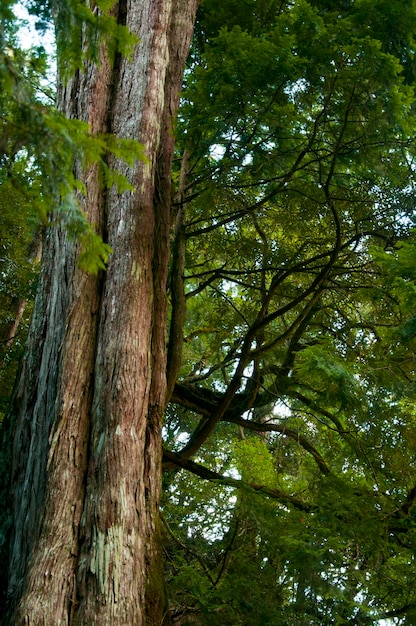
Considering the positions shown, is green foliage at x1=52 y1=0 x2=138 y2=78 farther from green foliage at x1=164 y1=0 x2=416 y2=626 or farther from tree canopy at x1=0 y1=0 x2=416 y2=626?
green foliage at x1=164 y1=0 x2=416 y2=626

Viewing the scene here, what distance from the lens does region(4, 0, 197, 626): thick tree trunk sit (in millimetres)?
3457

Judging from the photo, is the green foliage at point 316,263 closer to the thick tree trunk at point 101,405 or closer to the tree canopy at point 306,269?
the tree canopy at point 306,269

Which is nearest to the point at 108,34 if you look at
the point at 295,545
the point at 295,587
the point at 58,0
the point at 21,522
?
the point at 58,0

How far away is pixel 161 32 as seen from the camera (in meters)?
5.46

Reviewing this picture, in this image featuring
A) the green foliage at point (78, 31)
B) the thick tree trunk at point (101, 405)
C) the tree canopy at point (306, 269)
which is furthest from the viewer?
the tree canopy at point (306, 269)

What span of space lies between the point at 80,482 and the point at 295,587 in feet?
8.28

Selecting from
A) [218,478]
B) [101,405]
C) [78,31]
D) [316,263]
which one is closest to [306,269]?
[316,263]

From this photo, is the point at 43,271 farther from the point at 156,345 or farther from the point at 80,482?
the point at 80,482

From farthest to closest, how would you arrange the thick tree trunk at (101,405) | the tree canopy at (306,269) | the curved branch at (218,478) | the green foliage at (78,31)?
1. the curved branch at (218,478)
2. the tree canopy at (306,269)
3. the thick tree trunk at (101,405)
4. the green foliage at (78,31)

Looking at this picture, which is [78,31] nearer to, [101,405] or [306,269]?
[101,405]

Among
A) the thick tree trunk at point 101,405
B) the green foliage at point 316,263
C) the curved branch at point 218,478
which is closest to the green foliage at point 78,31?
the thick tree trunk at point 101,405

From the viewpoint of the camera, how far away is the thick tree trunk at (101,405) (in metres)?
3.46

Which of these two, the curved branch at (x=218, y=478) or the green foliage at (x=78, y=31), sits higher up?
the green foliage at (x=78, y=31)

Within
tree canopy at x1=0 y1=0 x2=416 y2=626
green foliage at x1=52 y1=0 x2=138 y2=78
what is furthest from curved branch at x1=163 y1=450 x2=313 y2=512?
green foliage at x1=52 y1=0 x2=138 y2=78
